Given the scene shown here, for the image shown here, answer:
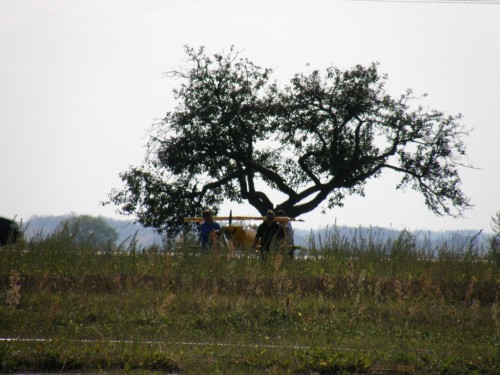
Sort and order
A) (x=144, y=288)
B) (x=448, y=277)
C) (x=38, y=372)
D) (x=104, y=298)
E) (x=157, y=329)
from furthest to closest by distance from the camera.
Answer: (x=448, y=277) → (x=144, y=288) → (x=104, y=298) → (x=157, y=329) → (x=38, y=372)

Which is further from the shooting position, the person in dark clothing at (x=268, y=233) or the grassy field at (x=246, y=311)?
the person in dark clothing at (x=268, y=233)

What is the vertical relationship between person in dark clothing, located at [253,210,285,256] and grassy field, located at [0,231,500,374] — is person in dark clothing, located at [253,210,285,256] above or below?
above

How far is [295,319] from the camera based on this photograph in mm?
12641

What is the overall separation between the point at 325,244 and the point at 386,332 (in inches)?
293

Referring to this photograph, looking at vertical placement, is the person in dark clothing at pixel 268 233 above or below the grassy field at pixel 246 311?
above

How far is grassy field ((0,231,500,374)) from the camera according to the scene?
8727 mm

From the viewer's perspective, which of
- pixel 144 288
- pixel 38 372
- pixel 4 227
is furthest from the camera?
pixel 4 227

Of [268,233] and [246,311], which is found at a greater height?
[268,233]

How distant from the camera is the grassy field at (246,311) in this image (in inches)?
344

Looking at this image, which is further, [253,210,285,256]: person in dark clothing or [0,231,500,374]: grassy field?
[253,210,285,256]: person in dark clothing

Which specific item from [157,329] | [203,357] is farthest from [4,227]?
[203,357]

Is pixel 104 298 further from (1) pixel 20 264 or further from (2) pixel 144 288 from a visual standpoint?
(1) pixel 20 264

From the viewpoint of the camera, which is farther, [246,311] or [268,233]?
[268,233]

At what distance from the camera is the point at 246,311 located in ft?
42.5
